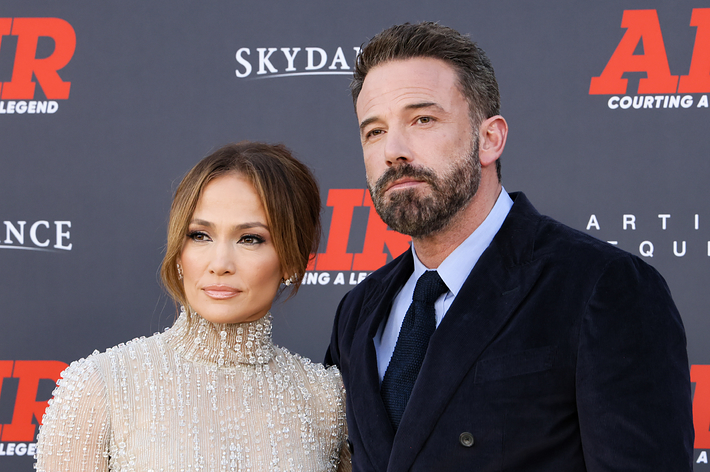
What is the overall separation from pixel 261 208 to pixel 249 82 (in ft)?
4.11

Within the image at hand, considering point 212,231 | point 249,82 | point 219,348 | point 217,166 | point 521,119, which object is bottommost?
point 219,348

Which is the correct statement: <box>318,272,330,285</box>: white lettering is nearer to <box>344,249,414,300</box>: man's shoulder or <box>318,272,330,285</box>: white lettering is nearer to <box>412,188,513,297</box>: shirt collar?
<box>344,249,414,300</box>: man's shoulder

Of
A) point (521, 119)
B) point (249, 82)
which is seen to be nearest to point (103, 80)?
point (249, 82)

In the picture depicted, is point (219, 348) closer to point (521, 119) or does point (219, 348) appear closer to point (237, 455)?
point (237, 455)

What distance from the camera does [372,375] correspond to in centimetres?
158

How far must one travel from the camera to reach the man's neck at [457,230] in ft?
5.23

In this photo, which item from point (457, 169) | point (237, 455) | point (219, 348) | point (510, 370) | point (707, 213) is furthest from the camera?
point (707, 213)

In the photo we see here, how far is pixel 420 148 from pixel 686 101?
175cm

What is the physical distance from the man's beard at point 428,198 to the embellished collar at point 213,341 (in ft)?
1.90

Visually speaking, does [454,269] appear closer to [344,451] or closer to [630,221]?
[344,451]

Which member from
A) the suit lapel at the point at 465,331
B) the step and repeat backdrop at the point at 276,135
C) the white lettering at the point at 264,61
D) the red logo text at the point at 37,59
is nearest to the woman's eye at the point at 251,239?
the suit lapel at the point at 465,331

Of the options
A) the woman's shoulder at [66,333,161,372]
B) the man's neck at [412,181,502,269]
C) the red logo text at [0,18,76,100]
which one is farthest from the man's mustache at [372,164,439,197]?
the red logo text at [0,18,76,100]

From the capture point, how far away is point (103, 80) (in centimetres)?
281

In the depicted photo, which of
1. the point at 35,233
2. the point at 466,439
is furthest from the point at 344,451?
the point at 35,233
